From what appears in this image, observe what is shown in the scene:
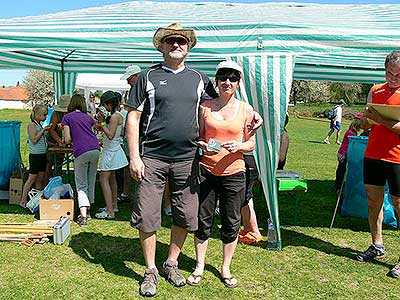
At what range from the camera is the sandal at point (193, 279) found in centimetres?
342

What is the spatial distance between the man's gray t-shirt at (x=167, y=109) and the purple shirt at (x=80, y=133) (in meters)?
1.85

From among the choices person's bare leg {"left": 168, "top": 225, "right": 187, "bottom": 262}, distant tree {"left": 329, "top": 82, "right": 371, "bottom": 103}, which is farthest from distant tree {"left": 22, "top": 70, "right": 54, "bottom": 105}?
person's bare leg {"left": 168, "top": 225, "right": 187, "bottom": 262}

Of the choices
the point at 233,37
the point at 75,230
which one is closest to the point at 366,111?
the point at 233,37

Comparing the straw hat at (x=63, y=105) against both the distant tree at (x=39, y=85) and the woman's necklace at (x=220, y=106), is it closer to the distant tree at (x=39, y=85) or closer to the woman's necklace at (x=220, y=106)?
the woman's necklace at (x=220, y=106)

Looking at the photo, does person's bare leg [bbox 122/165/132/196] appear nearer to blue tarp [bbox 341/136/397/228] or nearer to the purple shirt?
the purple shirt

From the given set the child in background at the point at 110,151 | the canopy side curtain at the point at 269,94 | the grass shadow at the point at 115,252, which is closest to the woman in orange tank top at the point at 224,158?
the grass shadow at the point at 115,252

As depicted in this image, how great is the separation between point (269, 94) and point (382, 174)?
1.15m

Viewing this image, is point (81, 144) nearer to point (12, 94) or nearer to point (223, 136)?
point (223, 136)

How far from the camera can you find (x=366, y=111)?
3.69m

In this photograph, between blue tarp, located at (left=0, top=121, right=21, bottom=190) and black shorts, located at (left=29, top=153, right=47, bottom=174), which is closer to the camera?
black shorts, located at (left=29, top=153, right=47, bottom=174)

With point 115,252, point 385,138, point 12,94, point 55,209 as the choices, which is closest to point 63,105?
point 55,209

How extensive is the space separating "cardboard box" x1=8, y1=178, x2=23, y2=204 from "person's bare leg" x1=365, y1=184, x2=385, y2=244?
13.9 feet

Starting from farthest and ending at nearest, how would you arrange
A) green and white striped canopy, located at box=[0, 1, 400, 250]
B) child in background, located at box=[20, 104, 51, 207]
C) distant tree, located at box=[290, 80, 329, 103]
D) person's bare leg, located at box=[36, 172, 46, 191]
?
distant tree, located at box=[290, 80, 329, 103] → person's bare leg, located at box=[36, 172, 46, 191] → child in background, located at box=[20, 104, 51, 207] → green and white striped canopy, located at box=[0, 1, 400, 250]

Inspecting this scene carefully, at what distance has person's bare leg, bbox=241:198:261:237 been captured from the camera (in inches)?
172
